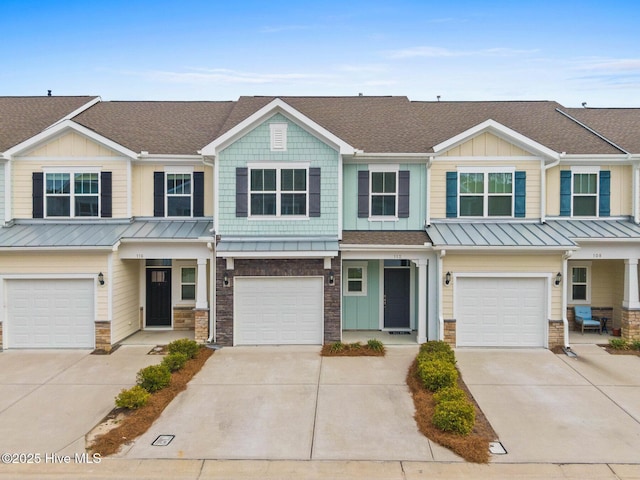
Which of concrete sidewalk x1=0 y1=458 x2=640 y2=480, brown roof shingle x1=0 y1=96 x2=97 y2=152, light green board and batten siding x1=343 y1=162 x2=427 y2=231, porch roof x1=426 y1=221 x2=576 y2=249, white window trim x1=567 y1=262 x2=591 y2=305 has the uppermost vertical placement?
brown roof shingle x1=0 y1=96 x2=97 y2=152

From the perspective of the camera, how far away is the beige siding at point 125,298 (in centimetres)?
1252

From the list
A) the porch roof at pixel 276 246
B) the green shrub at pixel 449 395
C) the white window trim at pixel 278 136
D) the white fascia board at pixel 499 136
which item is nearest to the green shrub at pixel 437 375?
the green shrub at pixel 449 395

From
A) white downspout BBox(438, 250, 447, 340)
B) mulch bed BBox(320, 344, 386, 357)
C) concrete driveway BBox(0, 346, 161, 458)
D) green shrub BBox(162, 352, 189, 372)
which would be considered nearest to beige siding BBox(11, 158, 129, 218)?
concrete driveway BBox(0, 346, 161, 458)

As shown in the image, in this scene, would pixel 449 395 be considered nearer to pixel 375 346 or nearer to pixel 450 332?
pixel 375 346

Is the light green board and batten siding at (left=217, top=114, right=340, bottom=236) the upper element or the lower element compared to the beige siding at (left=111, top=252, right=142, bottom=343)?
upper

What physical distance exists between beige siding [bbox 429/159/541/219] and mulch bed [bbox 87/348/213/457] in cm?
853

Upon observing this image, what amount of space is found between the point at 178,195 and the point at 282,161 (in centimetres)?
389

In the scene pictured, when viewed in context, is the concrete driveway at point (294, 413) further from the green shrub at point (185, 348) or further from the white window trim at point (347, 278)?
the white window trim at point (347, 278)

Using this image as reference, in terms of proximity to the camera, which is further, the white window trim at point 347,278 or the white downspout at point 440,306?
the white window trim at point 347,278

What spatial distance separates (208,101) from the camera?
17.9 metres

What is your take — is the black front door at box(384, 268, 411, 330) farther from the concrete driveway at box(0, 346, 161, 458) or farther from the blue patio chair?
the concrete driveway at box(0, 346, 161, 458)

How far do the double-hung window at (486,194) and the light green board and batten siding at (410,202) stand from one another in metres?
1.25

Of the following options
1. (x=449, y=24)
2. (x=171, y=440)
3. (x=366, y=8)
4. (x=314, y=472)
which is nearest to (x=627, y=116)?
(x=449, y=24)

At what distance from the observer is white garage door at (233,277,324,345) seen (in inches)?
495
